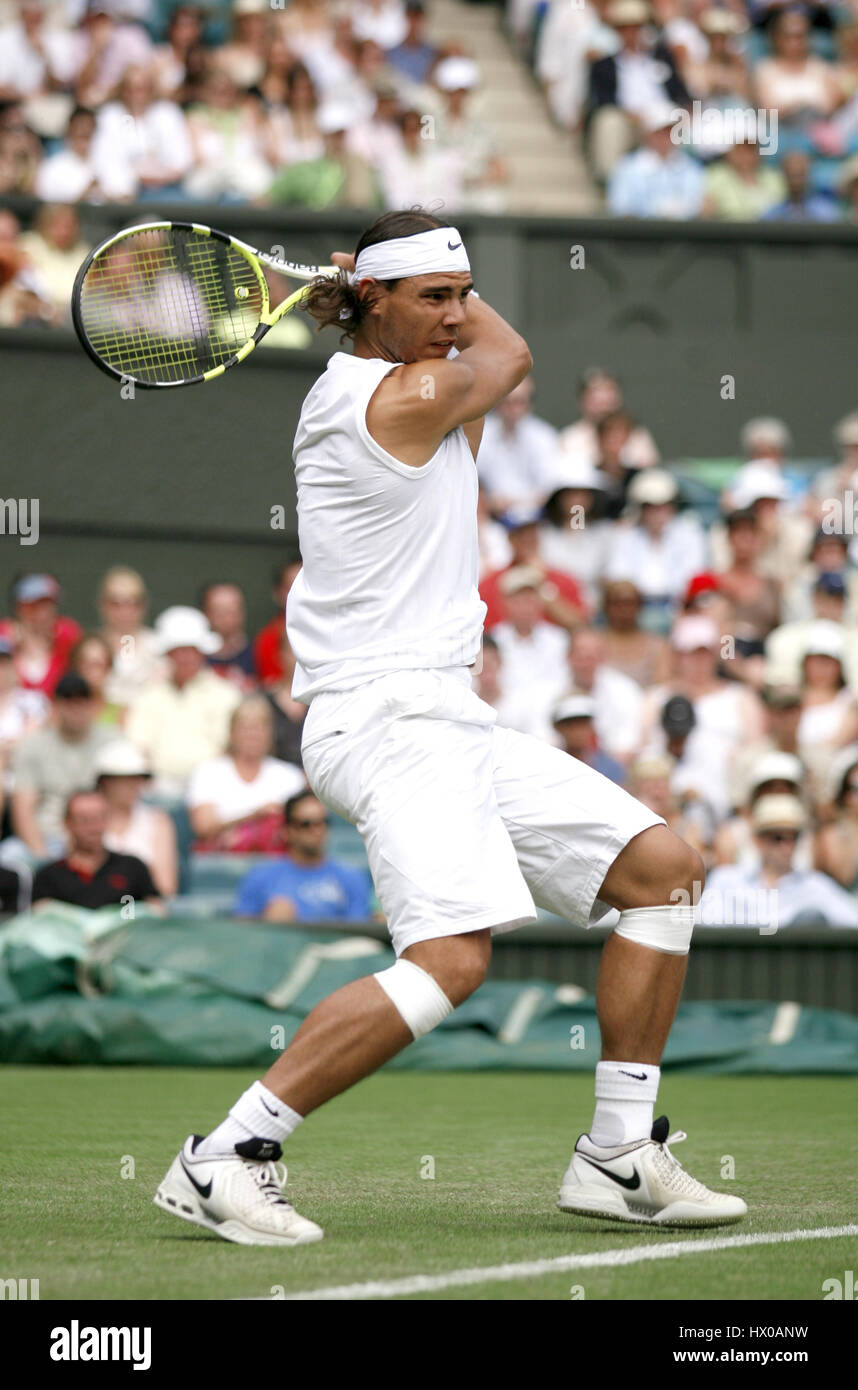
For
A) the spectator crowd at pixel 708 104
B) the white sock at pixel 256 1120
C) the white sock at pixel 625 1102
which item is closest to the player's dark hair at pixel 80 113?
the spectator crowd at pixel 708 104

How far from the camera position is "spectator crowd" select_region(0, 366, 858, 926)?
420 inches

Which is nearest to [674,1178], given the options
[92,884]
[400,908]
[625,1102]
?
[625,1102]

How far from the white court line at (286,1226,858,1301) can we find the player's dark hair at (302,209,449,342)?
6.74 ft

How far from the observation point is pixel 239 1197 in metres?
4.49

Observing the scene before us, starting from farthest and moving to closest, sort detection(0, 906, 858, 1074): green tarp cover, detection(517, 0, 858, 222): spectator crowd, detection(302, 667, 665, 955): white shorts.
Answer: detection(517, 0, 858, 222): spectator crowd < detection(0, 906, 858, 1074): green tarp cover < detection(302, 667, 665, 955): white shorts

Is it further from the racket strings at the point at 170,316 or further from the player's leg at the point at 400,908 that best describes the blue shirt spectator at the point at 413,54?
the player's leg at the point at 400,908

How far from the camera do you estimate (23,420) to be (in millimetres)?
13148

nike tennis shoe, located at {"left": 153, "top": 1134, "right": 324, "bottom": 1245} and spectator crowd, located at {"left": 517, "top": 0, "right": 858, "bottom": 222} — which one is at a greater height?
spectator crowd, located at {"left": 517, "top": 0, "right": 858, "bottom": 222}

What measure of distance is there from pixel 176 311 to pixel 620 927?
2.23 m

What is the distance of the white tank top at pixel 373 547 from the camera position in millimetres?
4727

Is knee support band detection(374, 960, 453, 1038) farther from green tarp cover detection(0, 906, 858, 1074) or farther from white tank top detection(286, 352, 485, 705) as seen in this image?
green tarp cover detection(0, 906, 858, 1074)

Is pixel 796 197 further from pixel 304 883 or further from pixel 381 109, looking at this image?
pixel 304 883

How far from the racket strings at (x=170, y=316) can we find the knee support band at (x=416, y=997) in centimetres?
160

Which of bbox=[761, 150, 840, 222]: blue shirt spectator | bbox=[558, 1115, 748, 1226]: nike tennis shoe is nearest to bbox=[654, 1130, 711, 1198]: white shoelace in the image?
bbox=[558, 1115, 748, 1226]: nike tennis shoe
